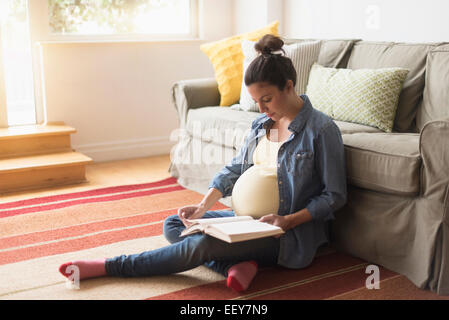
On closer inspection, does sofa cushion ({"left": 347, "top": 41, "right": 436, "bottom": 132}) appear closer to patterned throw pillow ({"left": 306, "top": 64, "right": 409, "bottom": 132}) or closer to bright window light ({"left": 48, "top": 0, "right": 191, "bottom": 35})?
patterned throw pillow ({"left": 306, "top": 64, "right": 409, "bottom": 132})

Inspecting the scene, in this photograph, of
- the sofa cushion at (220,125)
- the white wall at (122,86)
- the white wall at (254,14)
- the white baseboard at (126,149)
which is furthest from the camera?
the white wall at (254,14)

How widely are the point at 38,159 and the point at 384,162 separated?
2.22 m

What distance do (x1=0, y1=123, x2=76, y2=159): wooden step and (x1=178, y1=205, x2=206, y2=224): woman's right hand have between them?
1.81 m

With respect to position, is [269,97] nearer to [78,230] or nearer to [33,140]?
→ [78,230]

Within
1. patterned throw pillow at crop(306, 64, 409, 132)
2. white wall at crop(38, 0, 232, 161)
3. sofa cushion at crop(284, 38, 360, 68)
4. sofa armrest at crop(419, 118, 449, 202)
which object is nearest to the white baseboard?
white wall at crop(38, 0, 232, 161)

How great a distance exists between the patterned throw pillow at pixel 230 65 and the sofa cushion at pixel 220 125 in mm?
112

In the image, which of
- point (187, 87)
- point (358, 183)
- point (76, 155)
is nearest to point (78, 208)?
point (76, 155)

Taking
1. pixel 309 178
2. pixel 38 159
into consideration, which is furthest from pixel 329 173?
pixel 38 159

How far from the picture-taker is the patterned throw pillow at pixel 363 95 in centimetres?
238

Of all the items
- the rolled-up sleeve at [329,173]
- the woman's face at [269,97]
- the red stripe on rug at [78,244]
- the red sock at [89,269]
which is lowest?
the red stripe on rug at [78,244]

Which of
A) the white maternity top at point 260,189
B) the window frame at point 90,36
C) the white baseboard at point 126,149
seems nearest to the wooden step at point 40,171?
the white baseboard at point 126,149

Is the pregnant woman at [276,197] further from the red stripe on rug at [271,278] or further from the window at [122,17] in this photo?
the window at [122,17]
